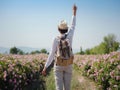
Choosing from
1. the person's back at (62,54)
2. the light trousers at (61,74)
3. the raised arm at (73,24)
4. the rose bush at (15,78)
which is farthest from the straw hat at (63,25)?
the rose bush at (15,78)

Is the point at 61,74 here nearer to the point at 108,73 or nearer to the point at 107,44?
the point at 108,73

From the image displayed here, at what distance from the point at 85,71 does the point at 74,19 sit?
776 cm

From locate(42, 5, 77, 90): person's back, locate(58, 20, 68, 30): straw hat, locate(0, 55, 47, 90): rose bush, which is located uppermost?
locate(58, 20, 68, 30): straw hat

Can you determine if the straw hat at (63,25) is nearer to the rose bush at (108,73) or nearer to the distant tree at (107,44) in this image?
the rose bush at (108,73)

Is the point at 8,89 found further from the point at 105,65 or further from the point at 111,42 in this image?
the point at 111,42

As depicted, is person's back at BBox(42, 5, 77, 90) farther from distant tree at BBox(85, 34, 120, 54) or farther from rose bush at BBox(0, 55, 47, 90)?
distant tree at BBox(85, 34, 120, 54)

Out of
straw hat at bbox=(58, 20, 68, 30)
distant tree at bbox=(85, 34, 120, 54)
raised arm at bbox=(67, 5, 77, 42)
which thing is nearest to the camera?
straw hat at bbox=(58, 20, 68, 30)

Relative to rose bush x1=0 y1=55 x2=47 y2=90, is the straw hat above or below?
above

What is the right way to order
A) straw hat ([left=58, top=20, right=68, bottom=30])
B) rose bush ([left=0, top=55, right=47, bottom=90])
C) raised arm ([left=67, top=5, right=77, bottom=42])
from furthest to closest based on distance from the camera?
rose bush ([left=0, top=55, right=47, bottom=90]) → raised arm ([left=67, top=5, right=77, bottom=42]) → straw hat ([left=58, top=20, right=68, bottom=30])

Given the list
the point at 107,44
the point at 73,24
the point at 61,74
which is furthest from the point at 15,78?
the point at 107,44

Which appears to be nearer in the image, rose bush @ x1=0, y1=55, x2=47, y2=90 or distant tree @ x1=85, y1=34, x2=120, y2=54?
rose bush @ x1=0, y1=55, x2=47, y2=90

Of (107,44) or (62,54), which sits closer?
(62,54)

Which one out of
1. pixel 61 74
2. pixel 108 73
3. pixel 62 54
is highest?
pixel 62 54

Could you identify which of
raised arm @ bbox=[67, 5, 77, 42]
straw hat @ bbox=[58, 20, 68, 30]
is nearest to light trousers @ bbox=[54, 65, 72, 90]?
raised arm @ bbox=[67, 5, 77, 42]
